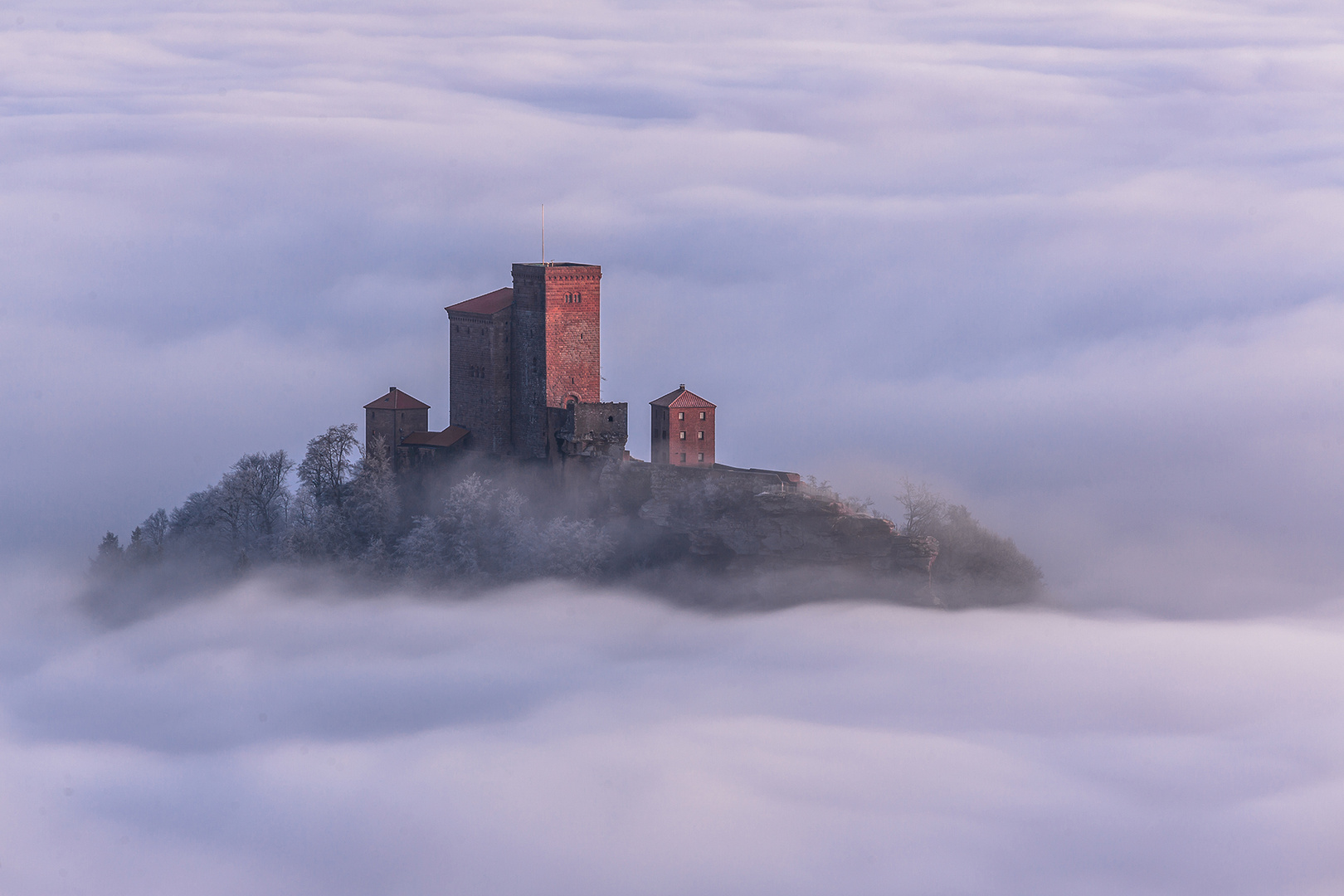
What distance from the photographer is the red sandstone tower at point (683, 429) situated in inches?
3056

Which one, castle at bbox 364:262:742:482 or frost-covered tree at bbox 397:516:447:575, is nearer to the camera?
castle at bbox 364:262:742:482

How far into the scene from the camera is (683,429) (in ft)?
256

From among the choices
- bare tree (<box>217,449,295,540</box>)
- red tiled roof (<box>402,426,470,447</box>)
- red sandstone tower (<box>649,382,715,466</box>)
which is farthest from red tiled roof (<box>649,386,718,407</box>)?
bare tree (<box>217,449,295,540</box>)

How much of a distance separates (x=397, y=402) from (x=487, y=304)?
7103 mm

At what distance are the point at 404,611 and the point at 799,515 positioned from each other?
21.6 metres

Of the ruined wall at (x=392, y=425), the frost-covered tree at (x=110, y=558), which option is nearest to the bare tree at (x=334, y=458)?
the ruined wall at (x=392, y=425)

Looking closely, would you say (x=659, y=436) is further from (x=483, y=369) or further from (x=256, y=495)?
(x=256, y=495)

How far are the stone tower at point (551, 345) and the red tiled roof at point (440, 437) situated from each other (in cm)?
345

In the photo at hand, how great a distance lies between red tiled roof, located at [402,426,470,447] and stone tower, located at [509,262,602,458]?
345 cm

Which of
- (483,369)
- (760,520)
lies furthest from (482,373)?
(760,520)

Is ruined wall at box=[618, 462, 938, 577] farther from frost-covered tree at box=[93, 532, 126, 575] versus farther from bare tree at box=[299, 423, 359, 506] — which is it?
frost-covered tree at box=[93, 532, 126, 575]

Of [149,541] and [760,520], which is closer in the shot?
[760,520]

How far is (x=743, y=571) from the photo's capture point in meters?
79.9

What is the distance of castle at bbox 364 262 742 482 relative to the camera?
7875 cm
